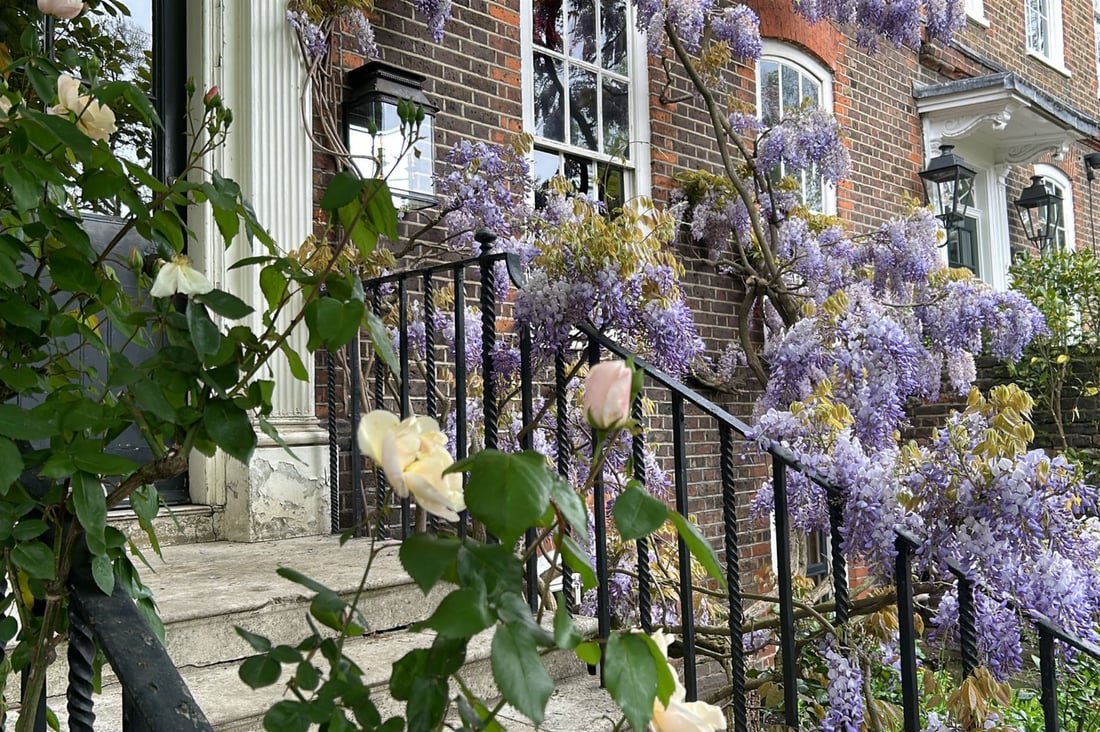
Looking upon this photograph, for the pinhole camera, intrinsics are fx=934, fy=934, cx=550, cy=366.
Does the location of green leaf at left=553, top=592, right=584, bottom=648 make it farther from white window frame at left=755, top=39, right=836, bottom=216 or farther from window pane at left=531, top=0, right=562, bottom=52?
white window frame at left=755, top=39, right=836, bottom=216

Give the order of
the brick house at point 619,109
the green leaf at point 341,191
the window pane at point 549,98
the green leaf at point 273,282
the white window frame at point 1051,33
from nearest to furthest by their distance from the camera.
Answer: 1. the green leaf at point 341,191
2. the green leaf at point 273,282
3. the brick house at point 619,109
4. the window pane at point 549,98
5. the white window frame at point 1051,33

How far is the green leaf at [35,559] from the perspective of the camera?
1021 millimetres

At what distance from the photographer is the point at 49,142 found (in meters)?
1.08

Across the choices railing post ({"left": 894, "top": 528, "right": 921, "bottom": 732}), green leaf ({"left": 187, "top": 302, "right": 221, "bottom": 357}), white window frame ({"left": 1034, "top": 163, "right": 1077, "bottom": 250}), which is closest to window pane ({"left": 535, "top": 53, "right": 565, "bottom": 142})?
railing post ({"left": 894, "top": 528, "right": 921, "bottom": 732})

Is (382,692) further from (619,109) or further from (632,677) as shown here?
(619,109)

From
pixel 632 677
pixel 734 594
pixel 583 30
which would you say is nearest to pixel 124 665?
pixel 632 677

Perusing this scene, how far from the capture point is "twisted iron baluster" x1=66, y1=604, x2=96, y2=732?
1.09m

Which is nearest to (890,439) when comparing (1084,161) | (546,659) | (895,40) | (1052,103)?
(546,659)

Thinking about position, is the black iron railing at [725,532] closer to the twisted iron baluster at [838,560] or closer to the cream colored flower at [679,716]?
the twisted iron baluster at [838,560]

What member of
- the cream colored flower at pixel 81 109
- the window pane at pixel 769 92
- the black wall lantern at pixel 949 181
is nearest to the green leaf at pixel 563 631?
the cream colored flower at pixel 81 109

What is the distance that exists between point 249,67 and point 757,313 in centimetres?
341

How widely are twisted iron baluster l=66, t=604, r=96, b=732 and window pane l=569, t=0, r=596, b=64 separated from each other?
14.7 feet

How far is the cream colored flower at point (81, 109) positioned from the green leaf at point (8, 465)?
51 cm

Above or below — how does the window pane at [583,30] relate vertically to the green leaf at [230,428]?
above
